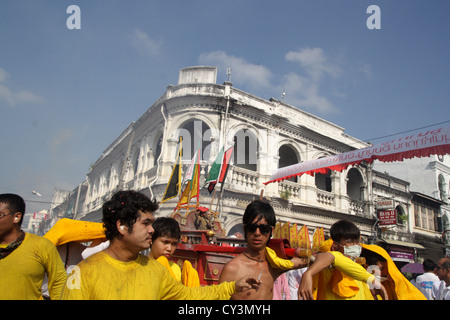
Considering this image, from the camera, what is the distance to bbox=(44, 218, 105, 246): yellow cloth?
9.18 ft

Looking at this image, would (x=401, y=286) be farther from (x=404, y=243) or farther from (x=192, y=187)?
(x=404, y=243)

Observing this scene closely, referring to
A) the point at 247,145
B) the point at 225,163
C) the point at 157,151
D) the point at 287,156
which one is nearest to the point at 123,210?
the point at 225,163

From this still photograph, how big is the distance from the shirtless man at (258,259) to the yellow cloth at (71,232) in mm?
1372

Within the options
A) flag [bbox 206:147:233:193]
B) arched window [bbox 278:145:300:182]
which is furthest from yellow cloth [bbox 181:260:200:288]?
arched window [bbox 278:145:300:182]

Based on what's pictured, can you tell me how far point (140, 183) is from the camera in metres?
15.0

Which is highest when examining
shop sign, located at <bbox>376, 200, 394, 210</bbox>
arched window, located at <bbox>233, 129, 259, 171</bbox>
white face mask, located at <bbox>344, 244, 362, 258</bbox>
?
arched window, located at <bbox>233, 129, 259, 171</bbox>

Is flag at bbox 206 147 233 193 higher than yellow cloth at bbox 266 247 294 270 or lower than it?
higher

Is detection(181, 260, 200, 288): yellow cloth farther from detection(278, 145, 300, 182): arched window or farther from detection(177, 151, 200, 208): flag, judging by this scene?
detection(278, 145, 300, 182): arched window

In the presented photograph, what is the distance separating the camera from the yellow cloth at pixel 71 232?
280 cm

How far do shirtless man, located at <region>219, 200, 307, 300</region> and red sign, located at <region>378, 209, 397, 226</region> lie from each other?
16823mm

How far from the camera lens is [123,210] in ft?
5.90

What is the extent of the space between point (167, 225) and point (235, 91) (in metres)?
11.3
